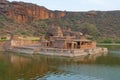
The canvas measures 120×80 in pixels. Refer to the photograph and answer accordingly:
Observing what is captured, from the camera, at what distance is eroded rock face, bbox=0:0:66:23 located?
12588 centimetres

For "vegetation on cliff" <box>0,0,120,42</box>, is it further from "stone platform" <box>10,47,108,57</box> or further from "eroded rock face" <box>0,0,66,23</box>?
"stone platform" <box>10,47,108,57</box>

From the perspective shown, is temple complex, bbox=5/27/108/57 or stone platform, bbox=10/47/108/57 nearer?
stone platform, bbox=10/47/108/57

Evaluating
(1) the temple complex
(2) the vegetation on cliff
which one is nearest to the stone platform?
(1) the temple complex

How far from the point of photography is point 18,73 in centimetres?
3094

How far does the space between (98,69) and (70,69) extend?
3693mm

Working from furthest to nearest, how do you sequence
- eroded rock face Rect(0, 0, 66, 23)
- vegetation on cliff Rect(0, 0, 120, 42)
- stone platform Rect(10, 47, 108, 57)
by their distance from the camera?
eroded rock face Rect(0, 0, 66, 23) < vegetation on cliff Rect(0, 0, 120, 42) < stone platform Rect(10, 47, 108, 57)

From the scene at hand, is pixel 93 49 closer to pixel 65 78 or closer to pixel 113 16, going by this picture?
pixel 65 78

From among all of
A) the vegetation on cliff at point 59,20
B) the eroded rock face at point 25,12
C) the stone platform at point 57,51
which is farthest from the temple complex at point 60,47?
the eroded rock face at point 25,12

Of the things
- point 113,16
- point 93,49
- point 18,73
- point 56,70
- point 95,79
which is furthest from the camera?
point 113,16

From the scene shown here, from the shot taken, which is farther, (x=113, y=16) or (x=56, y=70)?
(x=113, y=16)

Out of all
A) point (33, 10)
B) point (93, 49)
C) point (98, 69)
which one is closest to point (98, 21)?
point (33, 10)

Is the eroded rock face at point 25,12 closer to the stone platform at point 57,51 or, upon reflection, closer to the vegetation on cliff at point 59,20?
the vegetation on cliff at point 59,20

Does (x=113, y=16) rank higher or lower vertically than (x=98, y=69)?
higher

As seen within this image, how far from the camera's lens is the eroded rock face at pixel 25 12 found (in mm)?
125881
